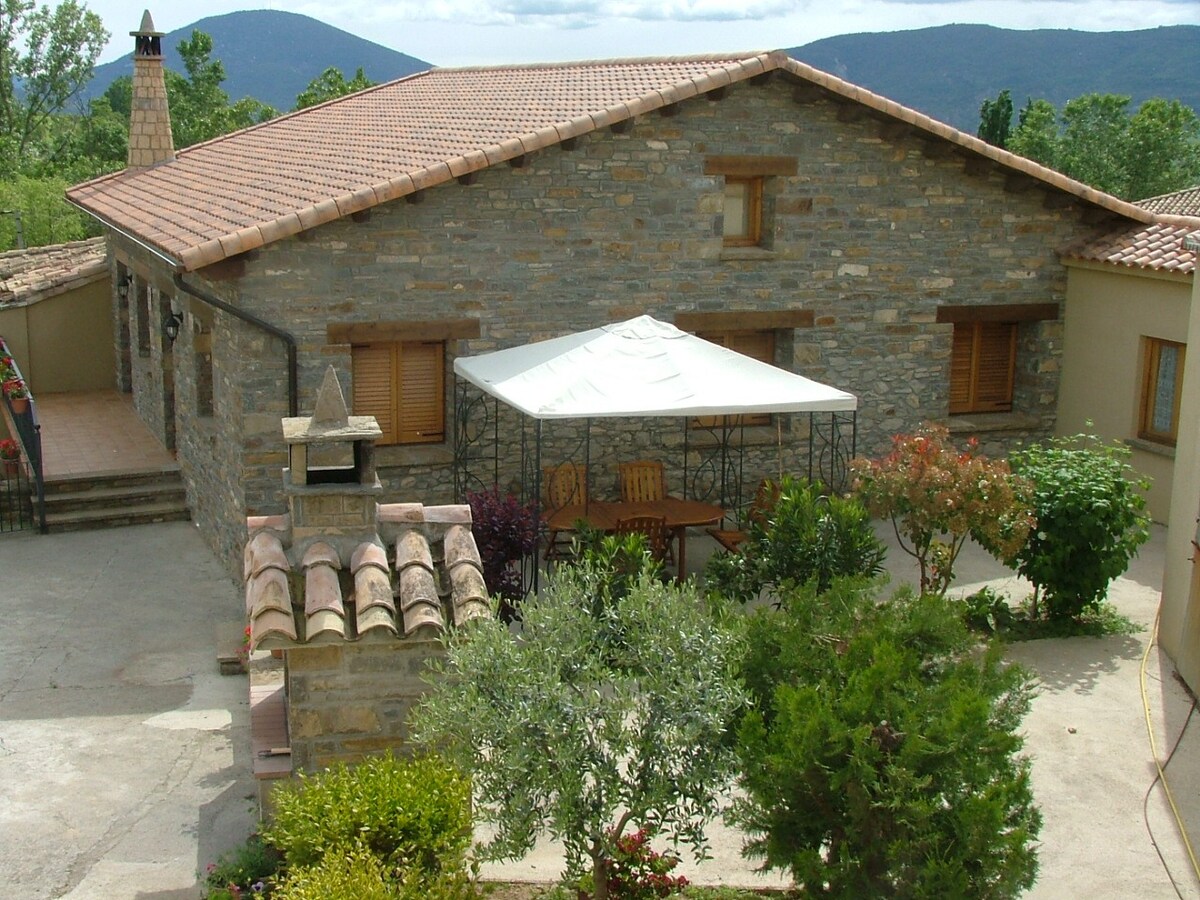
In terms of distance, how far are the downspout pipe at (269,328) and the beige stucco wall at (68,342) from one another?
8153mm

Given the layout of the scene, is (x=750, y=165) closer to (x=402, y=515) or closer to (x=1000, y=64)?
(x=402, y=515)

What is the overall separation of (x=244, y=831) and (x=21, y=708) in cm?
288

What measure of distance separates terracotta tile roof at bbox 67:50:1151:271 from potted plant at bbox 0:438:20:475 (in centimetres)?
269

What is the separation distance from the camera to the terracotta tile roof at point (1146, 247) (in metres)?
13.2

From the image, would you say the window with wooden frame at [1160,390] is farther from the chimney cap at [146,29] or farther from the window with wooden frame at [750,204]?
the chimney cap at [146,29]

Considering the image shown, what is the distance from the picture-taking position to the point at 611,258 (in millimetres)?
12797

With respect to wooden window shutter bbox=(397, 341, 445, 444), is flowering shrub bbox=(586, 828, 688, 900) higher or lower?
lower

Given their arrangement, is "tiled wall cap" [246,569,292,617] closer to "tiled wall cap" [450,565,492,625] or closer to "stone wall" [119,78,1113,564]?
"tiled wall cap" [450,565,492,625]

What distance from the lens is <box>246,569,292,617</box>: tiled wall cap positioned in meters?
6.34

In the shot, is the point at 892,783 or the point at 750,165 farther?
the point at 750,165

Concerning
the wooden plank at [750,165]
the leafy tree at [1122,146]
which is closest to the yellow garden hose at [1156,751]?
the wooden plank at [750,165]

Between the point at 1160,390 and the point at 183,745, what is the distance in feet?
32.9

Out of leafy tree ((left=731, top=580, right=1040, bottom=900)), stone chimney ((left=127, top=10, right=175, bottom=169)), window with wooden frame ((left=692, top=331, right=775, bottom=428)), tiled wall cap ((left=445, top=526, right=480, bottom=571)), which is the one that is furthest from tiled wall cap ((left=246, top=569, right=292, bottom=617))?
stone chimney ((left=127, top=10, right=175, bottom=169))

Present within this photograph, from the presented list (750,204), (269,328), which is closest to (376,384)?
(269,328)
